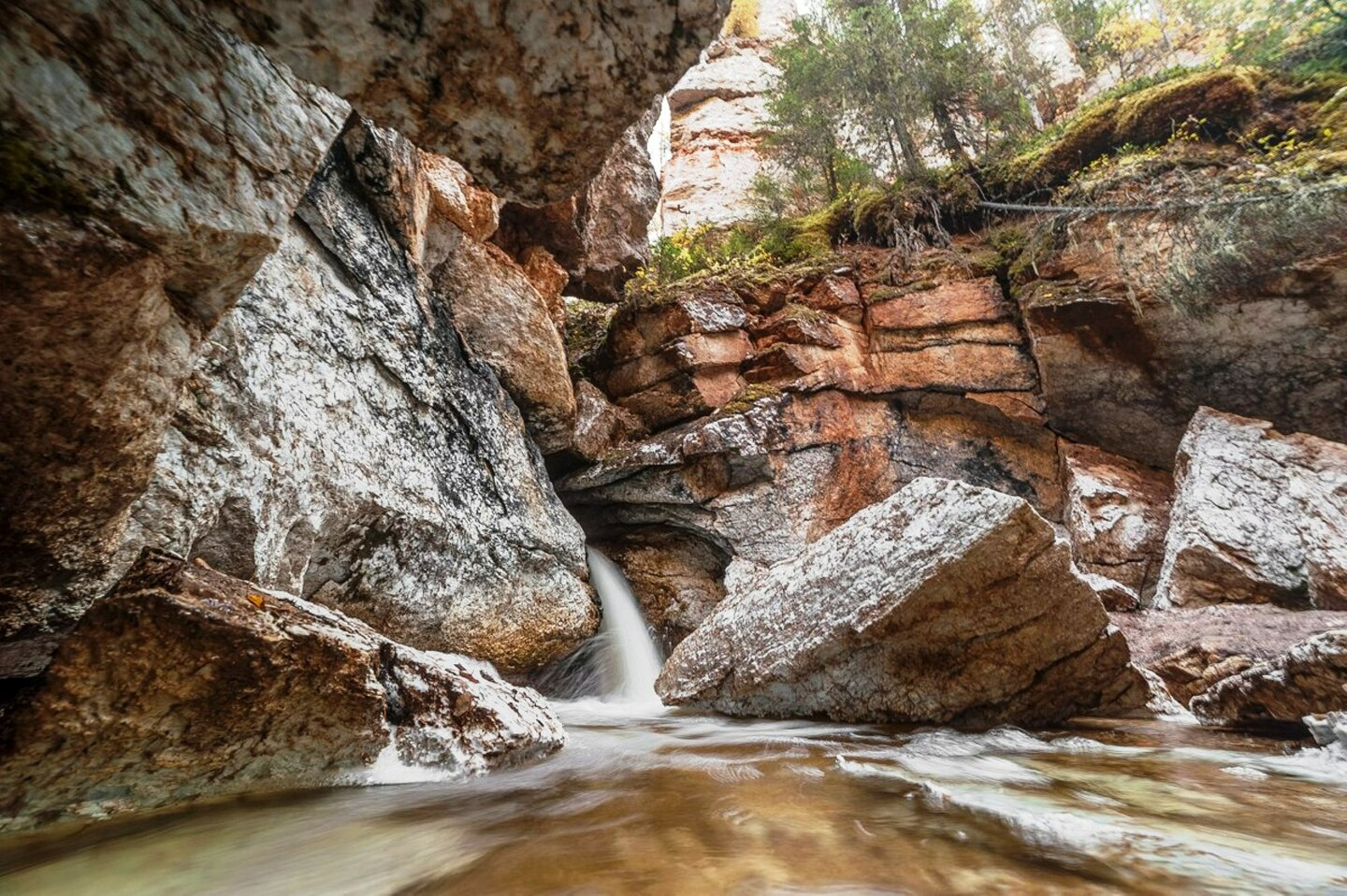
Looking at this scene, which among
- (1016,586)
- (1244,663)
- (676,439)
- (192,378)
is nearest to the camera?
(192,378)

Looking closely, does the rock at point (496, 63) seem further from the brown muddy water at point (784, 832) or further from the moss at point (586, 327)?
the moss at point (586, 327)

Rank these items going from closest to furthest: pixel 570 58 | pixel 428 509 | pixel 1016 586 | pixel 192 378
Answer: pixel 570 58
pixel 192 378
pixel 1016 586
pixel 428 509

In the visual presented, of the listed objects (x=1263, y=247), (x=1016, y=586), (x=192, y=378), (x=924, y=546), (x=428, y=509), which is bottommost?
(x=1016, y=586)

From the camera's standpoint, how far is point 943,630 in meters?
4.11

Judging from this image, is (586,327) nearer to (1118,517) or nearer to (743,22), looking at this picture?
(1118,517)

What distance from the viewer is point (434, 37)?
1.87 meters

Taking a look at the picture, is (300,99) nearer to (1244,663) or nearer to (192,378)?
(192,378)

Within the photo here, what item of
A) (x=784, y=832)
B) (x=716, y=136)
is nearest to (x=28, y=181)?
(x=784, y=832)

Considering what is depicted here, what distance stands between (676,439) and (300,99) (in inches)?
287

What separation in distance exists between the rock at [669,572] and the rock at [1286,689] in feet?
19.3

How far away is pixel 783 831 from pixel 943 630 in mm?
2433

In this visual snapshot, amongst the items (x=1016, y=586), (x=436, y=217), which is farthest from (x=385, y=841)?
(x=436, y=217)

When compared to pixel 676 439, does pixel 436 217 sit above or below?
above

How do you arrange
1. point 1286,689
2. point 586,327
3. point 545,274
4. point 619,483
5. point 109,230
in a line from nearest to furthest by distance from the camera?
1. point 109,230
2. point 1286,689
3. point 619,483
4. point 545,274
5. point 586,327
